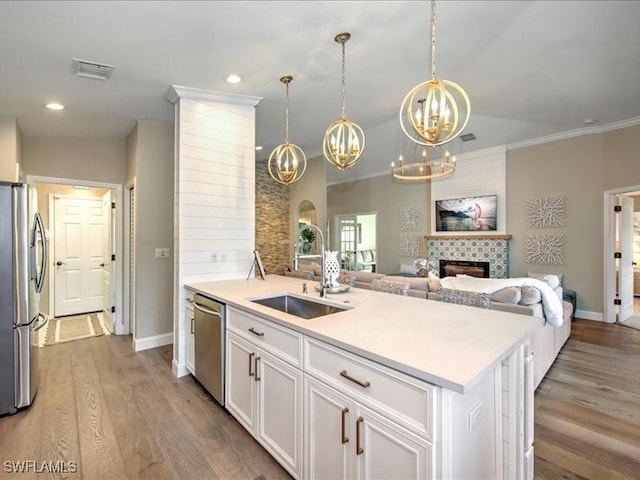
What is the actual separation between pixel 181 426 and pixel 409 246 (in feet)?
21.0

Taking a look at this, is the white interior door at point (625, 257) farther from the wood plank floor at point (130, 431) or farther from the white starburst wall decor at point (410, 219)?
the wood plank floor at point (130, 431)

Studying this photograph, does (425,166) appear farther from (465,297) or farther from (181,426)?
(181,426)

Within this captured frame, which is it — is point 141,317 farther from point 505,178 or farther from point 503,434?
point 505,178

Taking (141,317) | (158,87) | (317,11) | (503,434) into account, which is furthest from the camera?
(141,317)

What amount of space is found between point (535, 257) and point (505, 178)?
156 cm

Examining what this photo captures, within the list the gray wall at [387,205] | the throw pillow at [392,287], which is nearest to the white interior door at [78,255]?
the throw pillow at [392,287]

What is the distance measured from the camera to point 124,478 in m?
1.88

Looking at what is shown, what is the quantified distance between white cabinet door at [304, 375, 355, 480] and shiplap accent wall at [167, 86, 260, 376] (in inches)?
78.5

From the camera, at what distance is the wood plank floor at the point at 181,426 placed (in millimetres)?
1961

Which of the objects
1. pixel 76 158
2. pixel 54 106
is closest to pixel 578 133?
pixel 54 106

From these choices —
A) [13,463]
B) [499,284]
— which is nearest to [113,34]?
[13,463]

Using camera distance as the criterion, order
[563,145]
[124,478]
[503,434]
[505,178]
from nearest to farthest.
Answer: [503,434], [124,478], [563,145], [505,178]

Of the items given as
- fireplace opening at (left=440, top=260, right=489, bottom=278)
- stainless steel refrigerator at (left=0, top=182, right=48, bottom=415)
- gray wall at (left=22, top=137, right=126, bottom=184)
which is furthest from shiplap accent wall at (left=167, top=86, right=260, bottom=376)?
fireplace opening at (left=440, top=260, right=489, bottom=278)

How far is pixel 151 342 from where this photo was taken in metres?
4.07
